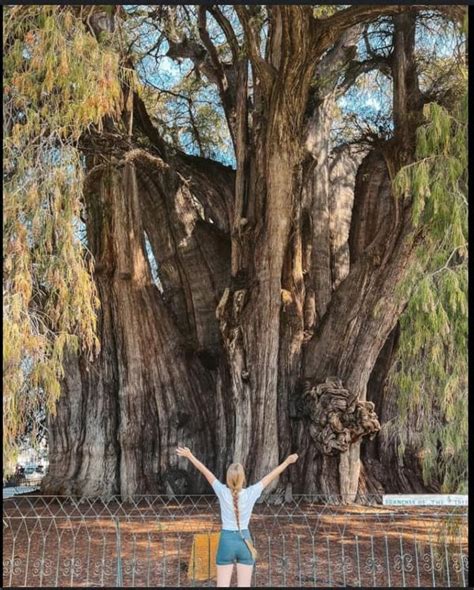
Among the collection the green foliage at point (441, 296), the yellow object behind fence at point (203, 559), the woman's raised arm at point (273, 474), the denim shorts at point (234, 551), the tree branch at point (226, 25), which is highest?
the tree branch at point (226, 25)

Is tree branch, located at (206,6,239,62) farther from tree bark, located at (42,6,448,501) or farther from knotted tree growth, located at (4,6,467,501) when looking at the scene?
tree bark, located at (42,6,448,501)

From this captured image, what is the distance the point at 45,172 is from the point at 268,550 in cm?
303

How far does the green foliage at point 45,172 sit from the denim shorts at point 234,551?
151 centimetres

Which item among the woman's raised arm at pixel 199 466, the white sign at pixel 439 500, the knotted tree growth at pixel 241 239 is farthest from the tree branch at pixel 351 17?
the woman's raised arm at pixel 199 466

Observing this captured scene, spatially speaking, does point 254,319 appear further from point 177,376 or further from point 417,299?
point 417,299

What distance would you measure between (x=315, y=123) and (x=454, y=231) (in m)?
4.13

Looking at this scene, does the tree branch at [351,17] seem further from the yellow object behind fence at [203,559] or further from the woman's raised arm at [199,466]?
the yellow object behind fence at [203,559]

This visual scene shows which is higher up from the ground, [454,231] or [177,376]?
[454,231]

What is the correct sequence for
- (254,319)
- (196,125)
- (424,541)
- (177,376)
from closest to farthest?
(424,541) → (254,319) → (177,376) → (196,125)

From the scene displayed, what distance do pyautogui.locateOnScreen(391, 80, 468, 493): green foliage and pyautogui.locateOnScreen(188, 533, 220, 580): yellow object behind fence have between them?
1.64m

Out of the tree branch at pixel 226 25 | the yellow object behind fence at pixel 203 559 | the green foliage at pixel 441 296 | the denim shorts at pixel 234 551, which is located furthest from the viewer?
the tree branch at pixel 226 25

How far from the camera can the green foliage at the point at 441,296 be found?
15.6ft

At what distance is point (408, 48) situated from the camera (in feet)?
25.3

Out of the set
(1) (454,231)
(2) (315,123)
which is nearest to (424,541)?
(1) (454,231)
